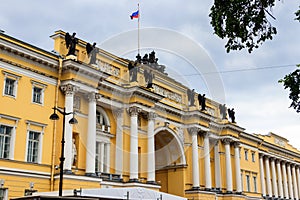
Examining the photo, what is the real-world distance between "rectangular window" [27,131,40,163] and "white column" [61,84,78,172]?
181 centimetres

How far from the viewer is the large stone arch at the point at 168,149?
40128mm

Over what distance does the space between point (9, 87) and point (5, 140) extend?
3249 mm

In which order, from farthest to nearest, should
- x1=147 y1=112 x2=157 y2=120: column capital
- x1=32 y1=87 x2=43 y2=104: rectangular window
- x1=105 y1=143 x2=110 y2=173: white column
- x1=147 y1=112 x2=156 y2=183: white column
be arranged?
x1=147 y1=112 x2=157 y2=120: column capital → x1=147 y1=112 x2=156 y2=183: white column → x1=105 y1=143 x2=110 y2=173: white column → x1=32 y1=87 x2=43 y2=104: rectangular window

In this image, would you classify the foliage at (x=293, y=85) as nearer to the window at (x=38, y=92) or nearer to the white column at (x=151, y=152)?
the window at (x=38, y=92)

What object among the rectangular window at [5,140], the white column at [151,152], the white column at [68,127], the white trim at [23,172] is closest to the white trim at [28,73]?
the white column at [68,127]

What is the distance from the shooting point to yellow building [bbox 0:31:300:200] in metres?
25.9

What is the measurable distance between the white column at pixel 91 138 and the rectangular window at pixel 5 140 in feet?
19.1

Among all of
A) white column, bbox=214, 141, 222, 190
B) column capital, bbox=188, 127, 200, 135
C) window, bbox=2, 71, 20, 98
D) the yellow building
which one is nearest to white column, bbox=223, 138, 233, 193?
the yellow building

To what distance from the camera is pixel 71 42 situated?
29484 mm

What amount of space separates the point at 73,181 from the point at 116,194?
501 cm

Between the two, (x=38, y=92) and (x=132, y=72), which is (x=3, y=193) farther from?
(x=132, y=72)

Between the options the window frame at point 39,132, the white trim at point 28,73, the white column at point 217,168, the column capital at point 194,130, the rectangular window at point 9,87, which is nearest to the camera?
the white trim at point 28,73

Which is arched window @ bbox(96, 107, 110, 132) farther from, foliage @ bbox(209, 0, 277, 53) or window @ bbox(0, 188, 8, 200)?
foliage @ bbox(209, 0, 277, 53)

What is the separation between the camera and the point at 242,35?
1169 cm
